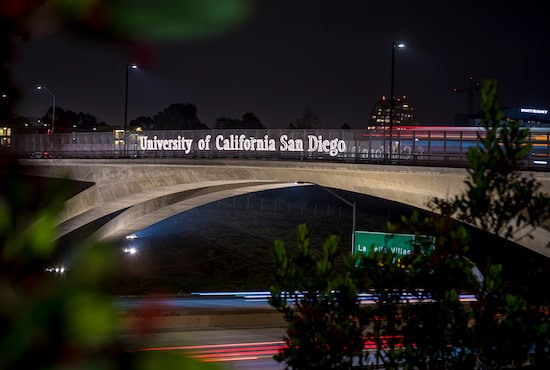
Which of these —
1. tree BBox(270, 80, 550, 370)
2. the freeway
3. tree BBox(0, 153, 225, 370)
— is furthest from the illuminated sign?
tree BBox(0, 153, 225, 370)

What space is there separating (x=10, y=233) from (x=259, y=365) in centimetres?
2268

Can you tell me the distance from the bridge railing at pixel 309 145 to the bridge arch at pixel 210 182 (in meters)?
0.58

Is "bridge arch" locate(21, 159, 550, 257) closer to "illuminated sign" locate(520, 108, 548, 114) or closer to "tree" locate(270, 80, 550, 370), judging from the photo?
"tree" locate(270, 80, 550, 370)

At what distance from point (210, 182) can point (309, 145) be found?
8.30m

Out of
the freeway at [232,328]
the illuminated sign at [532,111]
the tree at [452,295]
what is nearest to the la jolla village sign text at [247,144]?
the freeway at [232,328]

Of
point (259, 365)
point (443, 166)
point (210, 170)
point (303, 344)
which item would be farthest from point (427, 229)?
point (210, 170)

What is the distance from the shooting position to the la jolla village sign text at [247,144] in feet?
126

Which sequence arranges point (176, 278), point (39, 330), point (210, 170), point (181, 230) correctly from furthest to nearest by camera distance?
point (181, 230)
point (176, 278)
point (210, 170)
point (39, 330)

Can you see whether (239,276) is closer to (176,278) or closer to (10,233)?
(176,278)

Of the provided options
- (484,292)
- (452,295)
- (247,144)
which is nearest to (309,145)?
(247,144)

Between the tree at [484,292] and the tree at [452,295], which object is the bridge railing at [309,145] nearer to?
the tree at [452,295]

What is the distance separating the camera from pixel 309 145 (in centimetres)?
3944

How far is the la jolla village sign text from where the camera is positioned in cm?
3848

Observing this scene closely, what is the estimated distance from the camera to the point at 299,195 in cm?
9006
